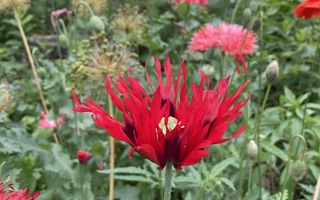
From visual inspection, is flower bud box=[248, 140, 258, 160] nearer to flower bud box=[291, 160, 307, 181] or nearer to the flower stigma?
flower bud box=[291, 160, 307, 181]

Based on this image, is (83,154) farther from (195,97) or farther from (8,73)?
(8,73)

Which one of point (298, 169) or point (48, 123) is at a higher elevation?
point (298, 169)

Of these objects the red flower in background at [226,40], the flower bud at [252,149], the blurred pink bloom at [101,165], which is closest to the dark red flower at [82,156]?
the blurred pink bloom at [101,165]

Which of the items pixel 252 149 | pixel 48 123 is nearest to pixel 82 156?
pixel 252 149

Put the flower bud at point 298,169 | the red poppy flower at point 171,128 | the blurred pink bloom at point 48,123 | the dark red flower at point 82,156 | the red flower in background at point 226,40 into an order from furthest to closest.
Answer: the blurred pink bloom at point 48,123 → the red flower in background at point 226,40 → the dark red flower at point 82,156 → the flower bud at point 298,169 → the red poppy flower at point 171,128

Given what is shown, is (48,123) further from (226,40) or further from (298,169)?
(298,169)

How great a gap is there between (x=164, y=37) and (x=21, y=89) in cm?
101

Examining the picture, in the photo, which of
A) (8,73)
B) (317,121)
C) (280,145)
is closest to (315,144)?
(317,121)

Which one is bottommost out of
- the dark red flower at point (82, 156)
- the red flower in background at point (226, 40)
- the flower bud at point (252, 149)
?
the dark red flower at point (82, 156)

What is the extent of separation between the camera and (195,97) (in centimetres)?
85

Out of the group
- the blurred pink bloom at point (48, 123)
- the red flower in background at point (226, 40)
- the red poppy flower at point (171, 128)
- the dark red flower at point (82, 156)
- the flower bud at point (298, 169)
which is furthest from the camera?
the blurred pink bloom at point (48, 123)

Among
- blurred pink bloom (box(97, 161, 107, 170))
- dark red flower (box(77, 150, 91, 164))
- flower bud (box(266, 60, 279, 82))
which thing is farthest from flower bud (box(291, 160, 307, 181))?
blurred pink bloom (box(97, 161, 107, 170))

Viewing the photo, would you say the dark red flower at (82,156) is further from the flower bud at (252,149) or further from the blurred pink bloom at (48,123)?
the blurred pink bloom at (48,123)

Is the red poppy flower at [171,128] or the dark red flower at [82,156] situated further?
the dark red flower at [82,156]
